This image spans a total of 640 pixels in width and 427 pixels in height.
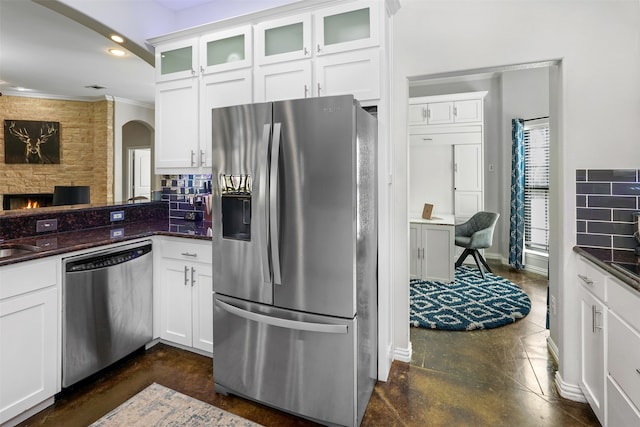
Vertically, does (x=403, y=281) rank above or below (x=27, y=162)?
below

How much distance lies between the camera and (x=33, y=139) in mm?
5828

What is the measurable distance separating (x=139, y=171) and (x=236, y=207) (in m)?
6.45

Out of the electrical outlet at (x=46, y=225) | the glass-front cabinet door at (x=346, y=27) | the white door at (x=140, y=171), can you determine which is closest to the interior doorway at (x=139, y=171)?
the white door at (x=140, y=171)

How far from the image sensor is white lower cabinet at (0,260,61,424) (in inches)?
65.2

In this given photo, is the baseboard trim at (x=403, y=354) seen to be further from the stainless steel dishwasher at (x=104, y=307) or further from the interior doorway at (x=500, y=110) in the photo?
the interior doorway at (x=500, y=110)

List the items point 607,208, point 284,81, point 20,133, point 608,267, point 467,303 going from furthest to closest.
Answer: point 20,133 < point 467,303 < point 284,81 < point 607,208 < point 608,267

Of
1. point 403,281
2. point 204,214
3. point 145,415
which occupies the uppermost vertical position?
point 204,214

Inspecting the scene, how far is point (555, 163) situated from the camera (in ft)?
7.40

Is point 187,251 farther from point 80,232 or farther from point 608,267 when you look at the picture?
point 608,267

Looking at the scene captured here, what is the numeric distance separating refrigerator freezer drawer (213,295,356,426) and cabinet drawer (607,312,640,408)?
3.71 feet

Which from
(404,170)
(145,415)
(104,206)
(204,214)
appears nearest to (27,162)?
(104,206)

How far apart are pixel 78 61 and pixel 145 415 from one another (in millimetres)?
4658

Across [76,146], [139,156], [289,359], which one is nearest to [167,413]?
[289,359]

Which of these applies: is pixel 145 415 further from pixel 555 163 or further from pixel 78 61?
pixel 78 61
